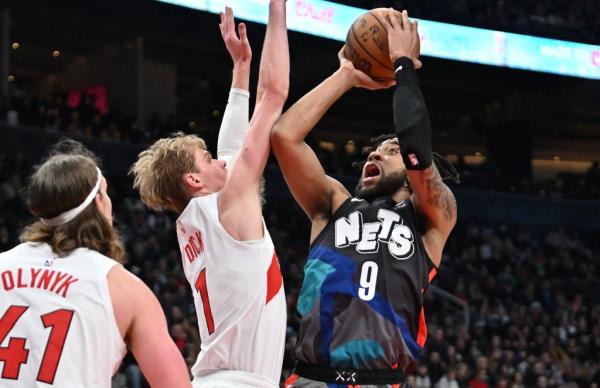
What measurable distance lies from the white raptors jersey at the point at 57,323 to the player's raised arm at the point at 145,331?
3 cm

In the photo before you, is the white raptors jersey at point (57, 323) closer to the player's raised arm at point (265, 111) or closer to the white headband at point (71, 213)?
the white headband at point (71, 213)

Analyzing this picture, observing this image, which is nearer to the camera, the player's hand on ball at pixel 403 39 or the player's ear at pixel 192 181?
the player's ear at pixel 192 181

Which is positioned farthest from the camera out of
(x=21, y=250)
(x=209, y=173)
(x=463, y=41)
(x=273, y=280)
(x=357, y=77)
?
(x=463, y=41)

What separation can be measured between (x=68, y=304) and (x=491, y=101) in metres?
25.5

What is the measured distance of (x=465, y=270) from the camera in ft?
68.4

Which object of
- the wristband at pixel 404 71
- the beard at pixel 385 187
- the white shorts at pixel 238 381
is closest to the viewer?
the white shorts at pixel 238 381

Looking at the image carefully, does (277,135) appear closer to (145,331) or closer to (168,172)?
(168,172)

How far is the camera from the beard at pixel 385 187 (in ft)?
14.8

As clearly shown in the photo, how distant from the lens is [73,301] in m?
2.88

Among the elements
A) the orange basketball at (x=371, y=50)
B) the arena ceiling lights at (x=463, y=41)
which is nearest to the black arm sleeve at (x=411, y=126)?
the orange basketball at (x=371, y=50)

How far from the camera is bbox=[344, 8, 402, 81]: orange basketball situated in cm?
→ 439

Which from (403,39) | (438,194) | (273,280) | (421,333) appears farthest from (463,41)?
(273,280)

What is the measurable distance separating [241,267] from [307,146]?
28.6 inches

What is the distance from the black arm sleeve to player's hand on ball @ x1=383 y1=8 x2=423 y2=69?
134 millimetres
